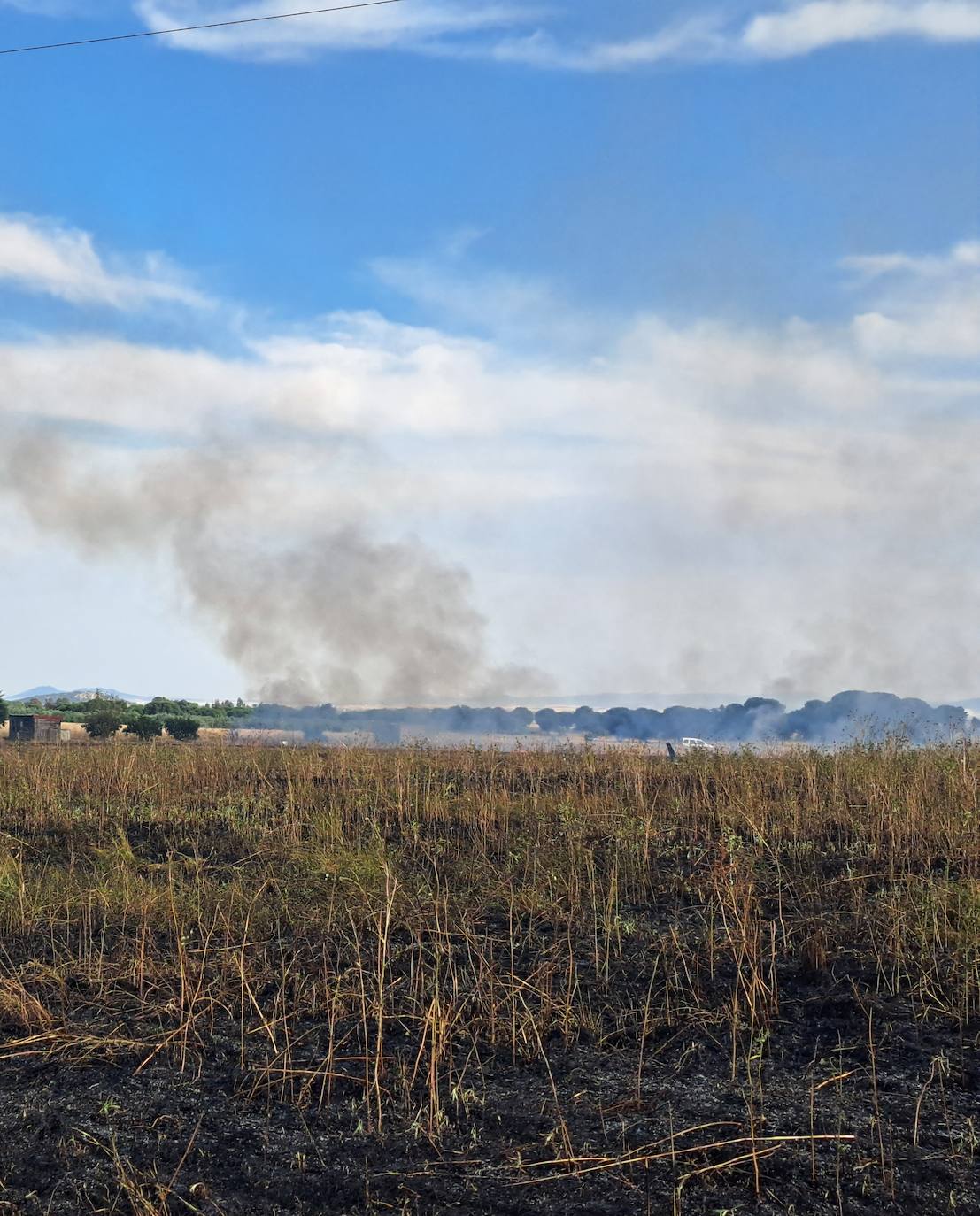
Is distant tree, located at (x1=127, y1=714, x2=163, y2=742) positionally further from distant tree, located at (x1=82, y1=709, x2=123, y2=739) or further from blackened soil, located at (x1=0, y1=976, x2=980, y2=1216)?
blackened soil, located at (x1=0, y1=976, x2=980, y2=1216)

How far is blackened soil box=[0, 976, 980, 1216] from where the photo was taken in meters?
3.36

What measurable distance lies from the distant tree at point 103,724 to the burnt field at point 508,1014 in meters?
20.6

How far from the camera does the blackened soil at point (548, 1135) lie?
3.36 m

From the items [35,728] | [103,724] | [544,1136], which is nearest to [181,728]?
[103,724]

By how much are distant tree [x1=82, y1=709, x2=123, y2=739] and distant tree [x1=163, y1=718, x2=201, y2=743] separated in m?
1.44

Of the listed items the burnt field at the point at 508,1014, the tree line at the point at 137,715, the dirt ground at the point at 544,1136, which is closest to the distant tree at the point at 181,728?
the tree line at the point at 137,715

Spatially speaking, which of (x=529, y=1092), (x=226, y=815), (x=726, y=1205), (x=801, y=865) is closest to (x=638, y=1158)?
(x=726, y=1205)

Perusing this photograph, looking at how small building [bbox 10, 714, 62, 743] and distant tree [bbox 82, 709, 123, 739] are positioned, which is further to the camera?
distant tree [bbox 82, 709, 123, 739]

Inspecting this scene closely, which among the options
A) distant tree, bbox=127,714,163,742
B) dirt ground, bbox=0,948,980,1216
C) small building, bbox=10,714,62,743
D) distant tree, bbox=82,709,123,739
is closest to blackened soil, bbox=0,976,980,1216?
dirt ground, bbox=0,948,980,1216

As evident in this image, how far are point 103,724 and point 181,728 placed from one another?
8.90 ft

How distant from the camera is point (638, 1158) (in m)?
3.46

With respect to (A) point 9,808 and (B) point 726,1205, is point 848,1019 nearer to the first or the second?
(B) point 726,1205

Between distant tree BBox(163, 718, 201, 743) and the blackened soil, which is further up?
distant tree BBox(163, 718, 201, 743)

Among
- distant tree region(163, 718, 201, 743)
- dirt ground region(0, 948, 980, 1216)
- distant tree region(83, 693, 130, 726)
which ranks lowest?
dirt ground region(0, 948, 980, 1216)
